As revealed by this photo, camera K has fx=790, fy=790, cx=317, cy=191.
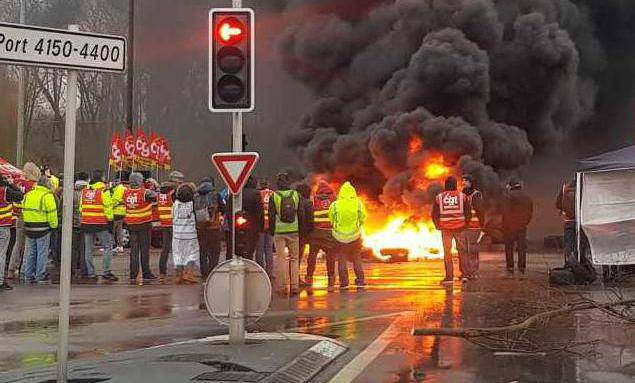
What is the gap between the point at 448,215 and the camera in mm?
13781

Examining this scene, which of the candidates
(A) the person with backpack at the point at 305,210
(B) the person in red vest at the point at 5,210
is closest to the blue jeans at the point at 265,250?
(A) the person with backpack at the point at 305,210

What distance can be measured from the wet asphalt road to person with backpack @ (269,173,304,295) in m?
0.36

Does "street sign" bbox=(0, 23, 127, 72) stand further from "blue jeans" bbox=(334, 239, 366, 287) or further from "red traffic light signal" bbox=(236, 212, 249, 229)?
"blue jeans" bbox=(334, 239, 366, 287)

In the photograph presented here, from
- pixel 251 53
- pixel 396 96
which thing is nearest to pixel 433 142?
pixel 396 96

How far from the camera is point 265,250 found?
45.4ft

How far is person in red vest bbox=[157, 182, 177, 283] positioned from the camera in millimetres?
15320

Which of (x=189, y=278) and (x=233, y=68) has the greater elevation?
(x=233, y=68)

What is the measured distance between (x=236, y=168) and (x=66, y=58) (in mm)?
2173

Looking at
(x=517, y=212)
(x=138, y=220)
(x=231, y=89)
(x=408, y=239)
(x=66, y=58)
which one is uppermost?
(x=231, y=89)

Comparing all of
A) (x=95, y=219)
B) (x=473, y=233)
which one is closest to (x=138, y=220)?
(x=95, y=219)

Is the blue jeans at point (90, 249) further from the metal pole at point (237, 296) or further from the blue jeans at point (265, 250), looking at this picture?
the metal pole at point (237, 296)

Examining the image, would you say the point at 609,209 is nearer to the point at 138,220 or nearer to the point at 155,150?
the point at 138,220

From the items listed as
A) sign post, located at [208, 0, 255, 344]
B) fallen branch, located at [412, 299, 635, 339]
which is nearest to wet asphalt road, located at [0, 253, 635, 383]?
fallen branch, located at [412, 299, 635, 339]

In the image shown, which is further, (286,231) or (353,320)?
(286,231)
